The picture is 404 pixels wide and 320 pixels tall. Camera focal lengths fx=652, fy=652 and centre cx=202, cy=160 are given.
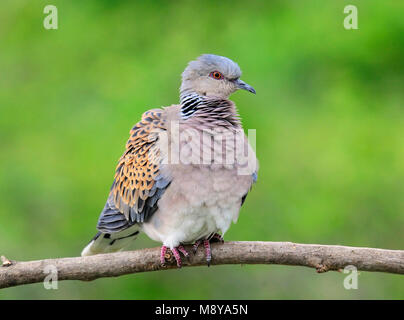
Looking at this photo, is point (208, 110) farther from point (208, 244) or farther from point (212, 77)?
point (208, 244)

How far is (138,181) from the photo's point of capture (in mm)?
4449

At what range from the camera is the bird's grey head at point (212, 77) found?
4.46m

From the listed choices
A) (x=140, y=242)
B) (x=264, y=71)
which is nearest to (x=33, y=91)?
(x=140, y=242)

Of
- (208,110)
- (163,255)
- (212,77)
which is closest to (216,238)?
(163,255)

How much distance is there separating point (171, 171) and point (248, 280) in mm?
2931

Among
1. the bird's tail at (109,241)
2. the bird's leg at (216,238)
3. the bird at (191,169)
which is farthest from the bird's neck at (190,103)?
the bird's tail at (109,241)

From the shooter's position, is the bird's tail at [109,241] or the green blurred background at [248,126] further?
the green blurred background at [248,126]

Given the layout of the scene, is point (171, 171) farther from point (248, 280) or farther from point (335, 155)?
point (248, 280)

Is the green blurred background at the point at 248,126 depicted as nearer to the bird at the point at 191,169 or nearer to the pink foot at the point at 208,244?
the bird at the point at 191,169

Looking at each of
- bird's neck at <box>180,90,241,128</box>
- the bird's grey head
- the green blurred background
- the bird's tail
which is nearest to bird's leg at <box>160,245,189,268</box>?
the bird's tail

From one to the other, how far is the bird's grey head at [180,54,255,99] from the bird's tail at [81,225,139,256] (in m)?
1.10

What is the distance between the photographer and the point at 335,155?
6223 millimetres

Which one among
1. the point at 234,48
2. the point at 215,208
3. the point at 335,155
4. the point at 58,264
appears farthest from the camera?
the point at 234,48

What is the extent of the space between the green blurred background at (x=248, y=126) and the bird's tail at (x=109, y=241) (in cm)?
106
